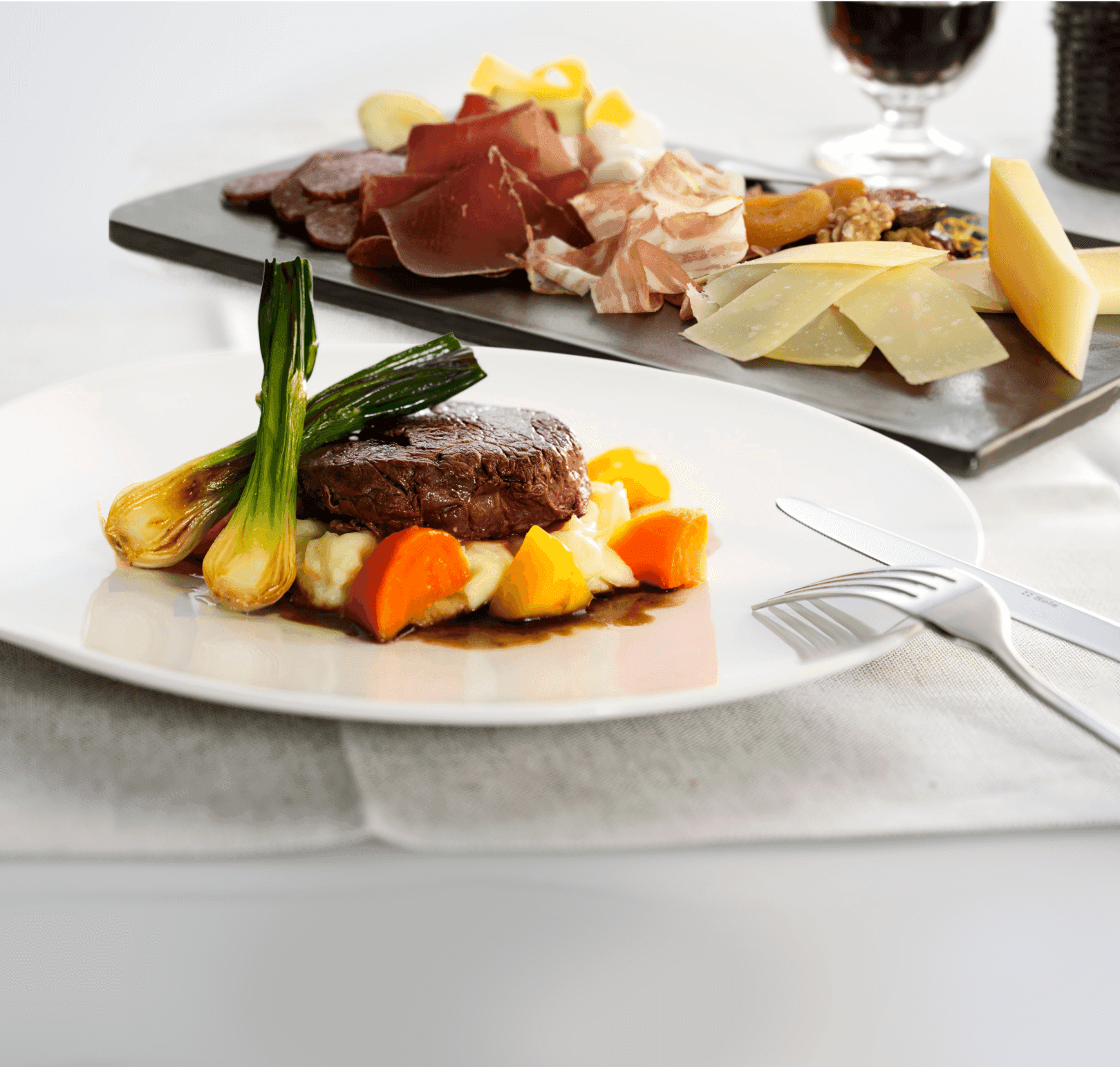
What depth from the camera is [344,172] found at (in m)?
2.50

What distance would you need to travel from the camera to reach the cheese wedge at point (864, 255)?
5.97 feet

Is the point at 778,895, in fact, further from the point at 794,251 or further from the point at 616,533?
the point at 794,251

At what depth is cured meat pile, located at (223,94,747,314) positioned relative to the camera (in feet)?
6.77

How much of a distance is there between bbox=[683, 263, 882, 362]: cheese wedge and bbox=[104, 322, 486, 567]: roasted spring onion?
0.67 meters

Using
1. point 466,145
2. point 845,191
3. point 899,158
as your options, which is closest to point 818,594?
point 845,191

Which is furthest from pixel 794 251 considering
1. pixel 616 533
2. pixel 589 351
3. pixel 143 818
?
pixel 143 818

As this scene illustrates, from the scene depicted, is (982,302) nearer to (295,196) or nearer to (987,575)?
(987,575)

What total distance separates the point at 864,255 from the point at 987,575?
871 mm

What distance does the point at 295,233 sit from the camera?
2.40 metres

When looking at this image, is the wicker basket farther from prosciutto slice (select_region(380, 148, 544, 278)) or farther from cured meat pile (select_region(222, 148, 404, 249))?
cured meat pile (select_region(222, 148, 404, 249))

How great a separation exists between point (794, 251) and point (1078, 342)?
1.39ft

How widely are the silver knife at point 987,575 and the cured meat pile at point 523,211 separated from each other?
86 centimetres

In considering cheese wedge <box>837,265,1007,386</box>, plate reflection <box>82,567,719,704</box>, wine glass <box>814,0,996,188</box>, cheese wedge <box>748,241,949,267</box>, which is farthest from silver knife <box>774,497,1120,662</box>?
wine glass <box>814,0,996,188</box>

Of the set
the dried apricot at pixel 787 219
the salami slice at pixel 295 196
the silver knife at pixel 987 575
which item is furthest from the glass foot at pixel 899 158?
the silver knife at pixel 987 575
